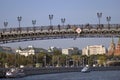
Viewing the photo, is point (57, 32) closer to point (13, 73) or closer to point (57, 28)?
point (57, 28)

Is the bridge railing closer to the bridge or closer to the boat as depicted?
the bridge

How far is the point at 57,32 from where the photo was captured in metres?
74.4

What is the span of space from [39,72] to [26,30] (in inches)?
1744

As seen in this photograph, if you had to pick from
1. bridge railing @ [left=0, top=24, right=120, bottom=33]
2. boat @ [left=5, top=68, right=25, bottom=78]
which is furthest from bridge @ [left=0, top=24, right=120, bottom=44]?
boat @ [left=5, top=68, right=25, bottom=78]

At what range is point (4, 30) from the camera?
7781 centimetres

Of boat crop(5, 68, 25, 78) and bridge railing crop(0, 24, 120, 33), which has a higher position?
bridge railing crop(0, 24, 120, 33)

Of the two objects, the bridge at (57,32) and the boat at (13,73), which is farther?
the boat at (13,73)

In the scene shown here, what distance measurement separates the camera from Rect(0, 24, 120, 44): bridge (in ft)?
236

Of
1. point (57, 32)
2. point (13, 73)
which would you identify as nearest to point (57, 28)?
point (57, 32)

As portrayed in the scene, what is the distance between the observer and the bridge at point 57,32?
7206 centimetres

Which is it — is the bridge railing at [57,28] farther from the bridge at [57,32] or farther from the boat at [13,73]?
the boat at [13,73]

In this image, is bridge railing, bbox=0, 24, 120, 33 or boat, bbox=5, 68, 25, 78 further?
boat, bbox=5, 68, 25, 78

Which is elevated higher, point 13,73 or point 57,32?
point 57,32

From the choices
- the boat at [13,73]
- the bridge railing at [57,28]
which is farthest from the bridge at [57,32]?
the boat at [13,73]
